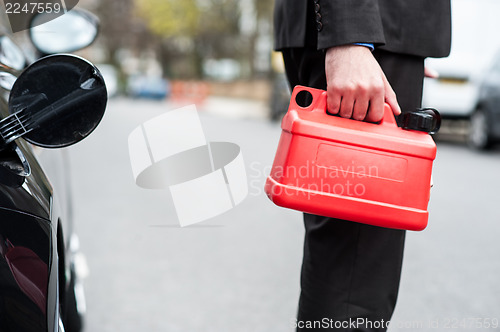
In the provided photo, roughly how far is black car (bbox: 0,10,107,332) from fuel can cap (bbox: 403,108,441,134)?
0.68 m

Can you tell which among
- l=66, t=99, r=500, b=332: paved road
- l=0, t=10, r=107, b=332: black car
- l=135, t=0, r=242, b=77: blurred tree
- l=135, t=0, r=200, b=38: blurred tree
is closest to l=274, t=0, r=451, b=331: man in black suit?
l=0, t=10, r=107, b=332: black car

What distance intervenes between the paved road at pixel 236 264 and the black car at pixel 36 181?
156cm

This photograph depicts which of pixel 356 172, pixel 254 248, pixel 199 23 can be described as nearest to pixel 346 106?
pixel 356 172

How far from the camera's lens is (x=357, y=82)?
1.22m

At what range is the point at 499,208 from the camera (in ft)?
16.3

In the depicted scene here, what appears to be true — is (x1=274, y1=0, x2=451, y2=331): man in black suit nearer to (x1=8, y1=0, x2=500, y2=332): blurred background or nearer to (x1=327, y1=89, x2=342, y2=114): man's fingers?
(x1=327, y1=89, x2=342, y2=114): man's fingers

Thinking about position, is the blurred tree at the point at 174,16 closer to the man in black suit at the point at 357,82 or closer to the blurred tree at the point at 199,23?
the blurred tree at the point at 199,23

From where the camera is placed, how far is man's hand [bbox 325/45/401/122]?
1.23 m

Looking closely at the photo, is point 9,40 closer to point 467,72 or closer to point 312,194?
point 312,194

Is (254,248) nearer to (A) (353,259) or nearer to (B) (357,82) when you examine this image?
(A) (353,259)

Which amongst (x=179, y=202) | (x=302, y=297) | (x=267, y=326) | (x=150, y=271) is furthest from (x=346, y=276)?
(x=179, y=202)

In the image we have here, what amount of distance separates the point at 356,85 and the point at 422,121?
0.59 ft

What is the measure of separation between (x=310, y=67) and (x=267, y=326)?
58.5 inches

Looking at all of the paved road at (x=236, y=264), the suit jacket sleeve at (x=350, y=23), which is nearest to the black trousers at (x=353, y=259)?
the suit jacket sleeve at (x=350, y=23)
